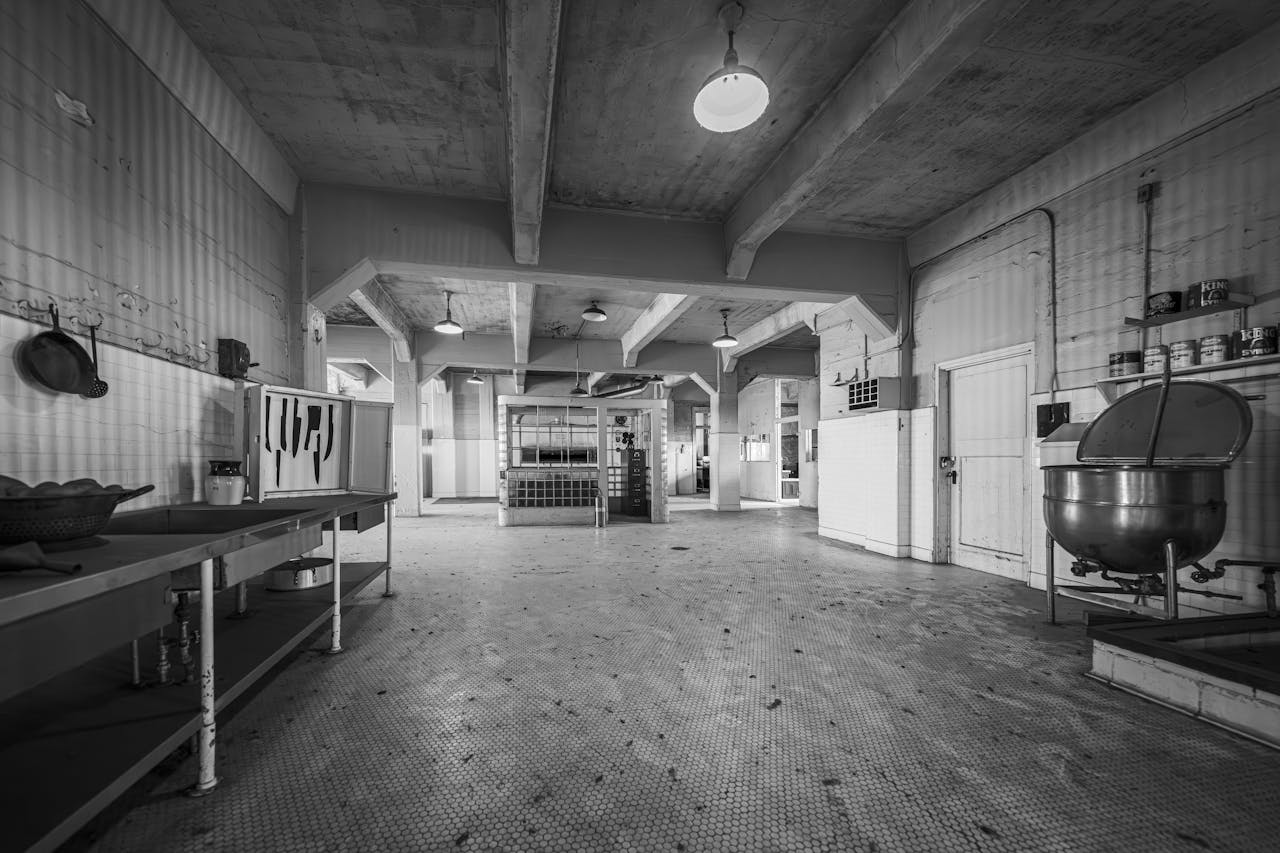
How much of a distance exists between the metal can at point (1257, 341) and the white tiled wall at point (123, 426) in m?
6.16

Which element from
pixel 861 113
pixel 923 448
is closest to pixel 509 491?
pixel 923 448

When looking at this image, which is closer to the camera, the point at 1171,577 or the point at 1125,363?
the point at 1171,577

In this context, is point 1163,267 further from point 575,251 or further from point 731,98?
point 575,251

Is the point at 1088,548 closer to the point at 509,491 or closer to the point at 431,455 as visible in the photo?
the point at 509,491

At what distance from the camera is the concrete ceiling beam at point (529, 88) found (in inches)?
103

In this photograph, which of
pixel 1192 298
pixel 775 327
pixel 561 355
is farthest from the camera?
pixel 561 355

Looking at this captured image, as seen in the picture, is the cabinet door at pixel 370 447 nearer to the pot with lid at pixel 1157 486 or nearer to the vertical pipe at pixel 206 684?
the vertical pipe at pixel 206 684

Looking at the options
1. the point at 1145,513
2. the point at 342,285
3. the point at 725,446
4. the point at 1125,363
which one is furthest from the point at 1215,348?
the point at 725,446

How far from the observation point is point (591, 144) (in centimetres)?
420

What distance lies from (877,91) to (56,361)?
442 cm

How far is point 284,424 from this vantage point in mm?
3807

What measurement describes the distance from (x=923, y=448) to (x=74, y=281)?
6802mm


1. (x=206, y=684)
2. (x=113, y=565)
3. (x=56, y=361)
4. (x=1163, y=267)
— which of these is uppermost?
(x=1163, y=267)

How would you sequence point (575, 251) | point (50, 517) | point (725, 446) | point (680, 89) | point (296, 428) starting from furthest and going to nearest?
point (725, 446) → point (575, 251) → point (296, 428) → point (680, 89) → point (50, 517)
